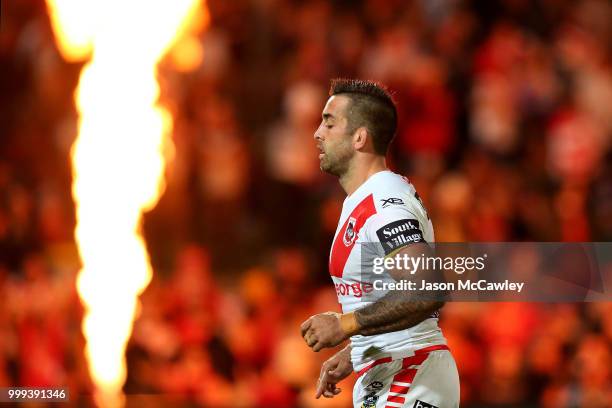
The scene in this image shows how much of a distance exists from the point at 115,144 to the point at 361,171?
695 centimetres

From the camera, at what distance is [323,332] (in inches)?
168

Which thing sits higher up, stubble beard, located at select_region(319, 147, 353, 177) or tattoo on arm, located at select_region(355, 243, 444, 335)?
stubble beard, located at select_region(319, 147, 353, 177)

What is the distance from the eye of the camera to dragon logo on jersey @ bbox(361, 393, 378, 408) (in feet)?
15.1

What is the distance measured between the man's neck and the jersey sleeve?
1.07 feet

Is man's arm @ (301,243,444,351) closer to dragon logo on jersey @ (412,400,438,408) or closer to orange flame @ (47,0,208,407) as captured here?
dragon logo on jersey @ (412,400,438,408)

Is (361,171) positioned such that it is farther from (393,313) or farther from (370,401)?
(370,401)

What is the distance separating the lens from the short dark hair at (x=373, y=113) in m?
4.85

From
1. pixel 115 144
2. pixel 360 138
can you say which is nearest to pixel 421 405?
pixel 360 138

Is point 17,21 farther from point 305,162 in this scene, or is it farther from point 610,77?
point 610,77

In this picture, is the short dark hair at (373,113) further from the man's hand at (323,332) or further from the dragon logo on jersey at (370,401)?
the dragon logo on jersey at (370,401)

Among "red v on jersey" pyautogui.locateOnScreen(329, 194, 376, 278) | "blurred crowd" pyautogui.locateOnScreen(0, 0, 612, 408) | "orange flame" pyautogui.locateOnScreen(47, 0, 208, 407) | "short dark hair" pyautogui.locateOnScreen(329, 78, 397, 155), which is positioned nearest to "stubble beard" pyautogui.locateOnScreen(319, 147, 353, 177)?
"short dark hair" pyautogui.locateOnScreen(329, 78, 397, 155)

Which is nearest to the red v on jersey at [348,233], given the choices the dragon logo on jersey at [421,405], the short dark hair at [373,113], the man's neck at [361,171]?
the man's neck at [361,171]

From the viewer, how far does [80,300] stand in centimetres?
962

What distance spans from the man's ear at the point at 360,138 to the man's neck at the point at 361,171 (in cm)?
8
